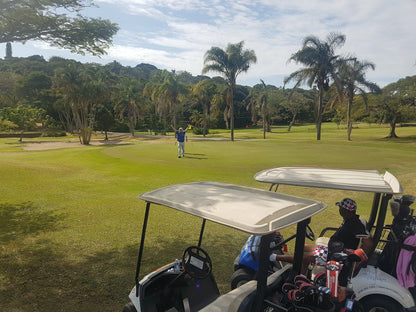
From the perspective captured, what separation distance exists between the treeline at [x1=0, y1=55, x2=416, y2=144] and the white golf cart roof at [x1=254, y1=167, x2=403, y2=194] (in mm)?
34250

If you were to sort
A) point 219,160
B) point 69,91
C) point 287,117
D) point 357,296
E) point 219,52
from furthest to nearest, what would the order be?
point 287,117 → point 69,91 → point 219,52 → point 219,160 → point 357,296

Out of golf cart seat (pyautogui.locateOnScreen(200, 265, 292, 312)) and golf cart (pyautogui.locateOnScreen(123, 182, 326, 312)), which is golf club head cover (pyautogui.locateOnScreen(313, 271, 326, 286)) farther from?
golf cart seat (pyautogui.locateOnScreen(200, 265, 292, 312))

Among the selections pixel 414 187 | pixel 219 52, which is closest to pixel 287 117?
pixel 219 52

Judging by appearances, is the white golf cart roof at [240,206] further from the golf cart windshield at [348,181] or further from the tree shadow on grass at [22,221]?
the tree shadow on grass at [22,221]

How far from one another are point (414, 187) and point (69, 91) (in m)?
47.8

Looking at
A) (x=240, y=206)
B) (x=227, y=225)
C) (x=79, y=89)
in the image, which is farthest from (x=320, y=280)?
(x=79, y=89)

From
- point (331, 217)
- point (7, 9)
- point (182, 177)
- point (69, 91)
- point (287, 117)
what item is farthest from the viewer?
point (287, 117)

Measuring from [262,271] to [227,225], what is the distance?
2.47ft

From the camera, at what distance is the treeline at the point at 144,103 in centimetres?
4303

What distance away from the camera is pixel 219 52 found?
39.0 metres

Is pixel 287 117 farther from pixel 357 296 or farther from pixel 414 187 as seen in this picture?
pixel 357 296

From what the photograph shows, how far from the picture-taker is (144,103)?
219 ft

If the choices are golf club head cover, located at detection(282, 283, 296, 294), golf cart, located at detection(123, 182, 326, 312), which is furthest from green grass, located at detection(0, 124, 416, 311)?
golf club head cover, located at detection(282, 283, 296, 294)

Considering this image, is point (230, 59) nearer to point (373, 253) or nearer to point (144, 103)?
point (144, 103)
